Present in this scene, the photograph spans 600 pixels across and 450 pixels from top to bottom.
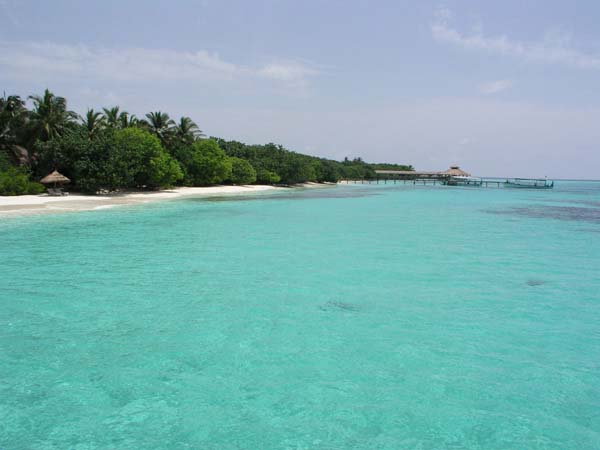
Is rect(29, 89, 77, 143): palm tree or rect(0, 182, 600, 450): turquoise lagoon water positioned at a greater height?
rect(29, 89, 77, 143): palm tree

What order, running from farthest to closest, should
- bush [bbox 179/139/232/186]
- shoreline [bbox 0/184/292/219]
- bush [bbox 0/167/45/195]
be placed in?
bush [bbox 179/139/232/186]
bush [bbox 0/167/45/195]
shoreline [bbox 0/184/292/219]

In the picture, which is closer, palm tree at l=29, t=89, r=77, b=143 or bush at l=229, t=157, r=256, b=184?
palm tree at l=29, t=89, r=77, b=143

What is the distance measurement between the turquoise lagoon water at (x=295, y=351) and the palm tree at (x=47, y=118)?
25.7 meters

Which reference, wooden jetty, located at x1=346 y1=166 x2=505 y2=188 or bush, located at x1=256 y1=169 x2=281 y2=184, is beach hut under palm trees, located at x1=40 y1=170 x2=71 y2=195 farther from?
wooden jetty, located at x1=346 y1=166 x2=505 y2=188

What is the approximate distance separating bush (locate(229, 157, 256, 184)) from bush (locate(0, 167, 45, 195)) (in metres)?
27.9

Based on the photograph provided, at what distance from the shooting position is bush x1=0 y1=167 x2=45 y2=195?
30.5 m

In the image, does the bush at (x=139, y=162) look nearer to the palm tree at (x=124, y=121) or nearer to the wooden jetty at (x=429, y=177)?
the palm tree at (x=124, y=121)

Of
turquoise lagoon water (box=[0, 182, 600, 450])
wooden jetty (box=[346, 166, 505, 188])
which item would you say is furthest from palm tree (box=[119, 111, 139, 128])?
wooden jetty (box=[346, 166, 505, 188])

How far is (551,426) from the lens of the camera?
15.3ft

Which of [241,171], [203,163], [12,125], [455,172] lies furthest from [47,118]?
[455,172]

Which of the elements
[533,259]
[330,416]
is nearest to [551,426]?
[330,416]

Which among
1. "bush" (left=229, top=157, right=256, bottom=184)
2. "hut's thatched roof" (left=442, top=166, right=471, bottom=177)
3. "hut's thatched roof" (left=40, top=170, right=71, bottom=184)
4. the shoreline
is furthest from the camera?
"hut's thatched roof" (left=442, top=166, right=471, bottom=177)

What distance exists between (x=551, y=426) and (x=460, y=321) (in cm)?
333

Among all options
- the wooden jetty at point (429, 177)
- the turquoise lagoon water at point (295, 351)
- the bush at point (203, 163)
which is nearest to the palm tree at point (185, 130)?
the bush at point (203, 163)
